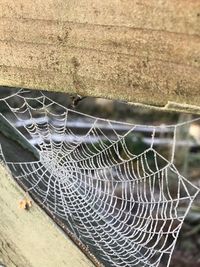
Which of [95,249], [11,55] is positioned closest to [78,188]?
[95,249]

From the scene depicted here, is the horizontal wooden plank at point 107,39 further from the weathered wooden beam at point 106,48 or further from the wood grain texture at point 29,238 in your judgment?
A: the wood grain texture at point 29,238

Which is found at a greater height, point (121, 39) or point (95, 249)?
point (121, 39)

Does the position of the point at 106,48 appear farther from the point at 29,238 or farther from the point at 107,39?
the point at 29,238

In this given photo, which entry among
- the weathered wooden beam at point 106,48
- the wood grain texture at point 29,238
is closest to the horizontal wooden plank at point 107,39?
the weathered wooden beam at point 106,48

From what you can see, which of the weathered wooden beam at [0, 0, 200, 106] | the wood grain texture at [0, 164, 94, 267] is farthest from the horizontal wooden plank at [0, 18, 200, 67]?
the wood grain texture at [0, 164, 94, 267]

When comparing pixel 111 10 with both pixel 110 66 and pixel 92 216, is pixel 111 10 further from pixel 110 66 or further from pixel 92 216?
pixel 92 216

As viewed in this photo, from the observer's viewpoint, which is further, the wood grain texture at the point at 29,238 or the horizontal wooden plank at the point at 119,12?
the wood grain texture at the point at 29,238
